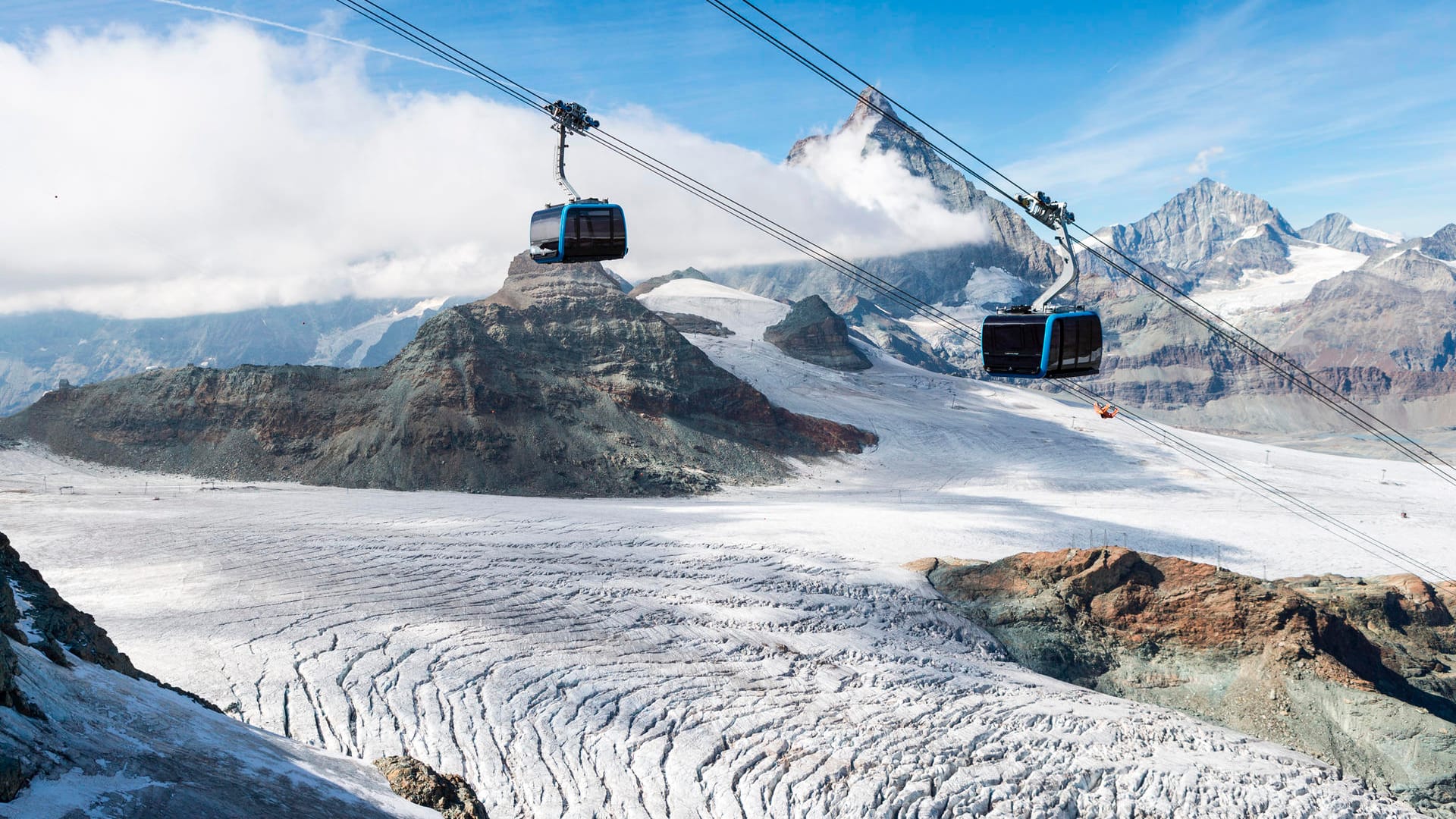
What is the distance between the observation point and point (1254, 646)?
83.1 feet

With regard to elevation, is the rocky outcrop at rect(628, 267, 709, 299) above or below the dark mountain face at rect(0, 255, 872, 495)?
above

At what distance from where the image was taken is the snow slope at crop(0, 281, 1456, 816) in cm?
1802

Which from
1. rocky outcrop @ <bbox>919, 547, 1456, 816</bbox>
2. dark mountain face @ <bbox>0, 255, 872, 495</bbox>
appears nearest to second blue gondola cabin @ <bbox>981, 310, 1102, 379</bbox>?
rocky outcrop @ <bbox>919, 547, 1456, 816</bbox>

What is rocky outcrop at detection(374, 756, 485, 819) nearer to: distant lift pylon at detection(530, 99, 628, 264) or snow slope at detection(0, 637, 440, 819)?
snow slope at detection(0, 637, 440, 819)

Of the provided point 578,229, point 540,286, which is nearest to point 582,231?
point 578,229

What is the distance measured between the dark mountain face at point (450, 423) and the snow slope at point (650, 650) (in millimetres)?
9363

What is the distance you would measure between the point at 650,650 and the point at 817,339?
9881 centimetres

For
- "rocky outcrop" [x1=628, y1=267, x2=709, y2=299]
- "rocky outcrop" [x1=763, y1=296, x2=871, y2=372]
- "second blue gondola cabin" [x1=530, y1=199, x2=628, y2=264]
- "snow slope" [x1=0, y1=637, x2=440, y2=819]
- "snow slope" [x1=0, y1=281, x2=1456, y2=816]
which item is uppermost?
"rocky outcrop" [x1=628, y1=267, x2=709, y2=299]

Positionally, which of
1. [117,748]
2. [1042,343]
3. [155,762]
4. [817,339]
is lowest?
[155,762]

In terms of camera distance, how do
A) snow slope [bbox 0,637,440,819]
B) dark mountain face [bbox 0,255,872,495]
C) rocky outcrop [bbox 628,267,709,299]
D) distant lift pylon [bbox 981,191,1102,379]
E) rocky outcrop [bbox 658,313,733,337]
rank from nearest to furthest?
snow slope [bbox 0,637,440,819], distant lift pylon [bbox 981,191,1102,379], dark mountain face [bbox 0,255,872,495], rocky outcrop [bbox 658,313,733,337], rocky outcrop [bbox 628,267,709,299]

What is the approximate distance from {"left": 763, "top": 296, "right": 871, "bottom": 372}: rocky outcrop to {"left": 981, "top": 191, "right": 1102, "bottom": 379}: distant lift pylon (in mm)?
102446

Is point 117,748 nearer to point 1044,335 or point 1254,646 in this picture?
point 1044,335

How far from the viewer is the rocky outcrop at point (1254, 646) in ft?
71.4

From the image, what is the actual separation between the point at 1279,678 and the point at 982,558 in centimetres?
1457
